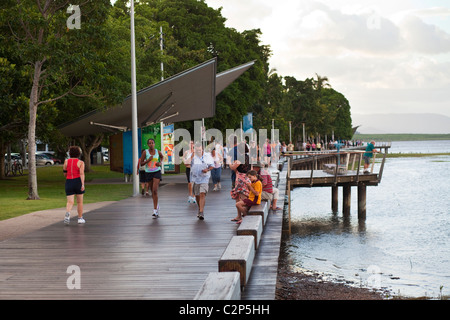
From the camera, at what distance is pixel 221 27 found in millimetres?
51344

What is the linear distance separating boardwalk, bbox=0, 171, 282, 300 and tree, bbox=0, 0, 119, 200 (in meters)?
7.14

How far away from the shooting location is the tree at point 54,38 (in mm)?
19656

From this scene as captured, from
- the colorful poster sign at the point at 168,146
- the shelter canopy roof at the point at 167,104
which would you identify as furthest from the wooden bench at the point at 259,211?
the colorful poster sign at the point at 168,146

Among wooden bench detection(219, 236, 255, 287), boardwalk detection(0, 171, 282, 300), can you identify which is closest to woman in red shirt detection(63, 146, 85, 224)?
boardwalk detection(0, 171, 282, 300)

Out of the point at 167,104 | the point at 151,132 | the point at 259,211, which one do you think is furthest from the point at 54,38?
the point at 259,211

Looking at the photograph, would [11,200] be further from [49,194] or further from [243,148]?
[243,148]

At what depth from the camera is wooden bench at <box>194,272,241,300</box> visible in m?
5.80

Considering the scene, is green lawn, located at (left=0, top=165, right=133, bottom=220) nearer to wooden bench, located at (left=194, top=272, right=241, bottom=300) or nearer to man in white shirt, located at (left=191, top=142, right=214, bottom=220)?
man in white shirt, located at (left=191, top=142, right=214, bottom=220)

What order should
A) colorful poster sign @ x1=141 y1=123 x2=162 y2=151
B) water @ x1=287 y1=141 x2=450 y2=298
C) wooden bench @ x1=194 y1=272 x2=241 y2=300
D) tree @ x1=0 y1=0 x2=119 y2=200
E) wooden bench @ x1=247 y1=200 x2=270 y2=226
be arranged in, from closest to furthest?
wooden bench @ x1=194 y1=272 x2=241 y2=300, wooden bench @ x1=247 y1=200 x2=270 y2=226, water @ x1=287 y1=141 x2=450 y2=298, tree @ x1=0 y1=0 x2=119 y2=200, colorful poster sign @ x1=141 y1=123 x2=162 y2=151

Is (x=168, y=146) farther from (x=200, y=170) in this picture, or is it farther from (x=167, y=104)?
(x=200, y=170)

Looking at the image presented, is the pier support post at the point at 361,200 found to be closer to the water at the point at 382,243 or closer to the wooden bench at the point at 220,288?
the water at the point at 382,243

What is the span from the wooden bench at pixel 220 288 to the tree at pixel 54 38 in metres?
15.1
